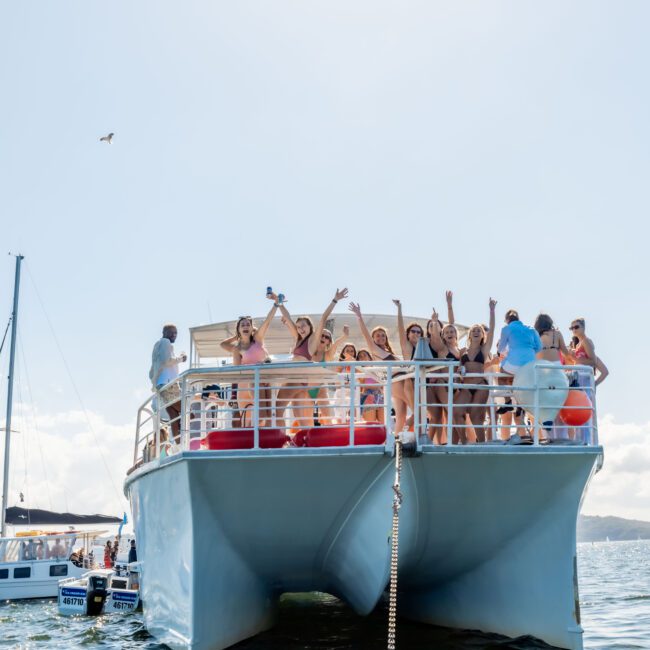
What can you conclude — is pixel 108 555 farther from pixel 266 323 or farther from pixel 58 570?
pixel 266 323

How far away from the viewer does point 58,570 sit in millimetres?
25828

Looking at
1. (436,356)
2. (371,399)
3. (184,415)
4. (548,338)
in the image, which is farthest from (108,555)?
(548,338)

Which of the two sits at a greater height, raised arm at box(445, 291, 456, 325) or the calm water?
raised arm at box(445, 291, 456, 325)

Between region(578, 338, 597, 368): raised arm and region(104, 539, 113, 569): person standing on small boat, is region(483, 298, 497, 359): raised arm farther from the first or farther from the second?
region(104, 539, 113, 569): person standing on small boat

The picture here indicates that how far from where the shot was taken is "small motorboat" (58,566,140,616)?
1764cm

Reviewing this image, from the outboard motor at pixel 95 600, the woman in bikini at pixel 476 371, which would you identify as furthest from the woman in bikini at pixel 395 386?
the outboard motor at pixel 95 600

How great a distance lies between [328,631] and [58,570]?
1646 centimetres

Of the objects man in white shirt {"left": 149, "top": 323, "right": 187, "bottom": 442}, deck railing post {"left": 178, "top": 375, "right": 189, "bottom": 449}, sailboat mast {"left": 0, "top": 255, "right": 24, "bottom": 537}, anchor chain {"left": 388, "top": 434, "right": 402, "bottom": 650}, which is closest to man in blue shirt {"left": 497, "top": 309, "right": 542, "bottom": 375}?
anchor chain {"left": 388, "top": 434, "right": 402, "bottom": 650}

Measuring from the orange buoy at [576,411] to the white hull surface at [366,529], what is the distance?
433mm

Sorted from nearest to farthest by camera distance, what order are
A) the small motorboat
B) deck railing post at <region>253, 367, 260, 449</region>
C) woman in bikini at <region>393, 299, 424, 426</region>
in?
deck railing post at <region>253, 367, 260, 449</region> < woman in bikini at <region>393, 299, 424, 426</region> < the small motorboat

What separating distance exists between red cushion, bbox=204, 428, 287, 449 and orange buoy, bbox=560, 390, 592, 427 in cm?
298

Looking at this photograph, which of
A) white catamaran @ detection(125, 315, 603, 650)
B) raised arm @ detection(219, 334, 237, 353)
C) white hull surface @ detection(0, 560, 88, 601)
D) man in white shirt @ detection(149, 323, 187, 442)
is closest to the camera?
white catamaran @ detection(125, 315, 603, 650)

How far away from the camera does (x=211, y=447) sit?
8.57 metres

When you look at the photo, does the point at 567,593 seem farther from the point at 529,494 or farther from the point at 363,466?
the point at 363,466
